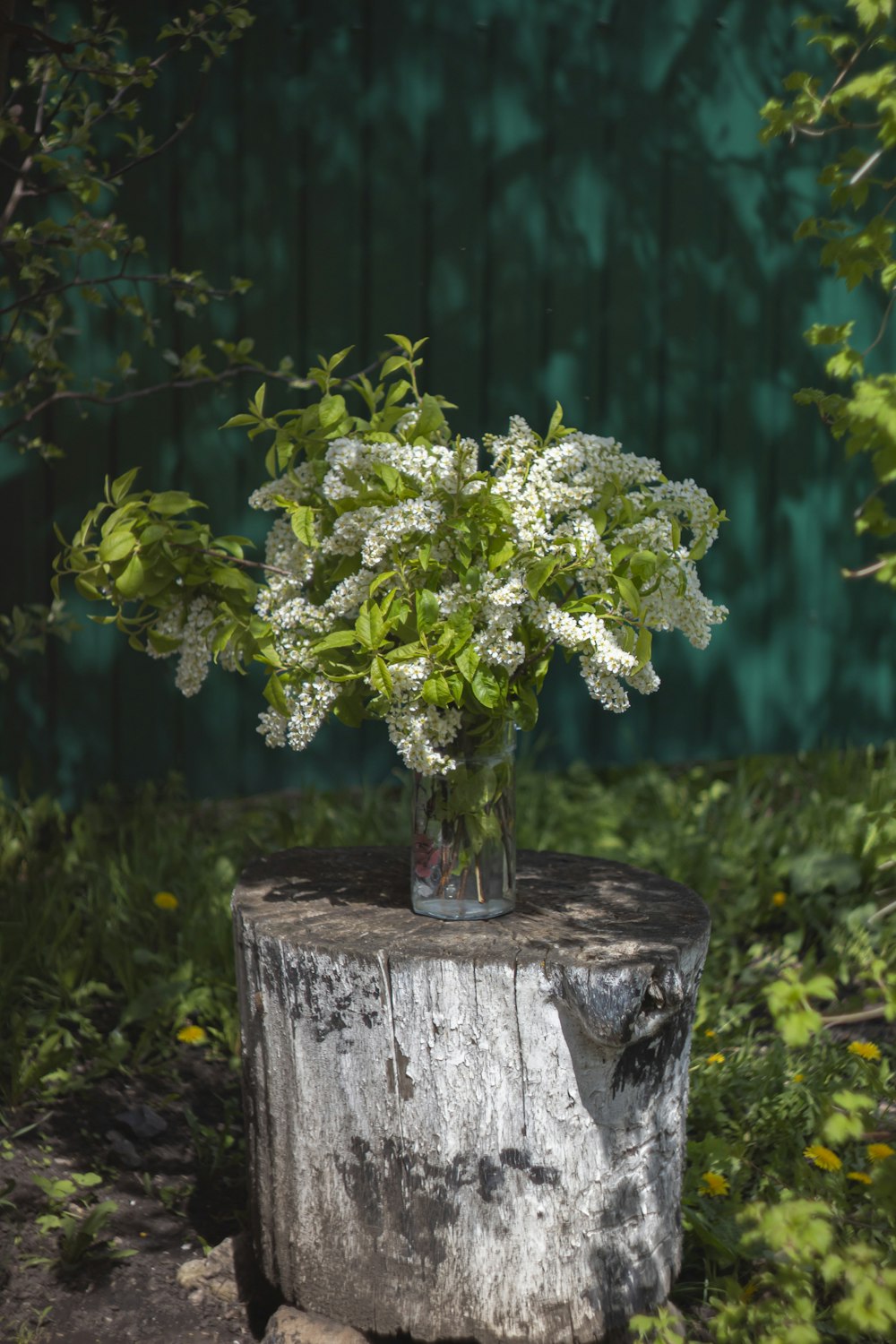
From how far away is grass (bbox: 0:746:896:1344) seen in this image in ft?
7.27

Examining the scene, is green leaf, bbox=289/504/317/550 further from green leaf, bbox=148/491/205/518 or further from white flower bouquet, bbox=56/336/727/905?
green leaf, bbox=148/491/205/518

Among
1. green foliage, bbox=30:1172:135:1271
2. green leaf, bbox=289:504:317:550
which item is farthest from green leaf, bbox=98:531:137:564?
green foliage, bbox=30:1172:135:1271

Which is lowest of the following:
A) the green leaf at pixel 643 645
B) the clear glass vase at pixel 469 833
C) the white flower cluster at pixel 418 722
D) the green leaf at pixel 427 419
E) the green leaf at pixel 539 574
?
the clear glass vase at pixel 469 833

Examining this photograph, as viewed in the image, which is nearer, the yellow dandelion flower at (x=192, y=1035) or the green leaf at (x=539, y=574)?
the green leaf at (x=539, y=574)

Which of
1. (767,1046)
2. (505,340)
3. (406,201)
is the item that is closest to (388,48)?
(406,201)

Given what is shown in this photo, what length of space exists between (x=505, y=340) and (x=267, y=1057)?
8.55 ft

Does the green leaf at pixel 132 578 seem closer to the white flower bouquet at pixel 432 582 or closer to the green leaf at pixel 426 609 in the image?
the white flower bouquet at pixel 432 582

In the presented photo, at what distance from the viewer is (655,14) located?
4.31 metres

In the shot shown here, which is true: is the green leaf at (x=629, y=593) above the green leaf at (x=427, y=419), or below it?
below

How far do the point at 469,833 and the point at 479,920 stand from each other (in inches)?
6.2

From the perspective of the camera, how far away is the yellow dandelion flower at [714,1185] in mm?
2502

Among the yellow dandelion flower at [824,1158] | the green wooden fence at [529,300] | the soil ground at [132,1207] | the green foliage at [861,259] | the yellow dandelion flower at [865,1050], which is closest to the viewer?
the green foliage at [861,259]

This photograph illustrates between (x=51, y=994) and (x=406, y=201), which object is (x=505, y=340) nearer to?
(x=406, y=201)

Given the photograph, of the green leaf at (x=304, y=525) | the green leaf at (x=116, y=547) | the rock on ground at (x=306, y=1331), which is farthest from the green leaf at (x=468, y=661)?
the rock on ground at (x=306, y=1331)
